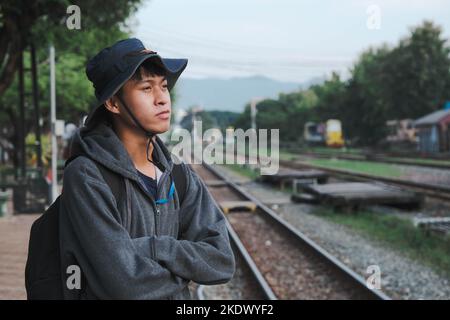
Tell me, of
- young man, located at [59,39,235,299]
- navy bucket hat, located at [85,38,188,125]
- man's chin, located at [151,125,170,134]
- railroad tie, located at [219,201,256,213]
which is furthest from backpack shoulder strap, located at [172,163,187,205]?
railroad tie, located at [219,201,256,213]

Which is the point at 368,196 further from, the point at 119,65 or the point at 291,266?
the point at 119,65

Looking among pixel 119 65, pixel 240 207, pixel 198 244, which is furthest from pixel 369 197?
pixel 119 65

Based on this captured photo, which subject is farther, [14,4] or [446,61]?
[446,61]

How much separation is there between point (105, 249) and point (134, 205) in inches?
7.1

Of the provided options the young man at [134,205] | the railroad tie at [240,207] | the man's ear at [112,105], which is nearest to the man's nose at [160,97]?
the young man at [134,205]

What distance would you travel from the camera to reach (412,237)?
9.94 m

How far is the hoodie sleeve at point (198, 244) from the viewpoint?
1.60 m

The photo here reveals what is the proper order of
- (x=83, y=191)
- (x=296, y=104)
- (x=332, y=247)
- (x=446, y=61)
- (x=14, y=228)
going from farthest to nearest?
1. (x=296, y=104)
2. (x=446, y=61)
3. (x=14, y=228)
4. (x=332, y=247)
5. (x=83, y=191)

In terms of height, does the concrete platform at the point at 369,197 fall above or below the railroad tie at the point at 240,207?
above

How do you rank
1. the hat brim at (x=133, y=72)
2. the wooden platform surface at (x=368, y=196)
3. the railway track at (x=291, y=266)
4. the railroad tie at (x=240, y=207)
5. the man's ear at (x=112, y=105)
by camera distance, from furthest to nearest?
the railroad tie at (x=240, y=207) < the wooden platform surface at (x=368, y=196) < the railway track at (x=291, y=266) < the man's ear at (x=112, y=105) < the hat brim at (x=133, y=72)

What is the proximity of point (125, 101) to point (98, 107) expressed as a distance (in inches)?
3.6

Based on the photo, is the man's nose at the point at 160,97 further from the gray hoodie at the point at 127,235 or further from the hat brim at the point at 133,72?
the gray hoodie at the point at 127,235
